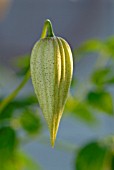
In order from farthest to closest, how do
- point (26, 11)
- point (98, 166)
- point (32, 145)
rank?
point (26, 11), point (32, 145), point (98, 166)

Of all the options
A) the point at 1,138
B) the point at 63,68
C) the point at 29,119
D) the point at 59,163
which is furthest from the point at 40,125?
the point at 59,163

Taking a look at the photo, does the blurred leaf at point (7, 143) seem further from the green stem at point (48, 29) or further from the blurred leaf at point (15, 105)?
the green stem at point (48, 29)

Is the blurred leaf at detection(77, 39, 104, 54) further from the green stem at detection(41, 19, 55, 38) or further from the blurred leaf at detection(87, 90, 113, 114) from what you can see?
the green stem at detection(41, 19, 55, 38)

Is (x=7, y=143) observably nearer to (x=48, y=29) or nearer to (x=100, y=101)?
(x=100, y=101)

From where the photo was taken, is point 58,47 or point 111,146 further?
point 111,146

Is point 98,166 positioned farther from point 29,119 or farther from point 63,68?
point 63,68

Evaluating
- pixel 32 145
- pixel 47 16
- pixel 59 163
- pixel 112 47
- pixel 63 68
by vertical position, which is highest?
pixel 63 68

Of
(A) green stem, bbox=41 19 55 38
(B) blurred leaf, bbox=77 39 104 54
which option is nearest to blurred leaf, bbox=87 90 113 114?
(B) blurred leaf, bbox=77 39 104 54
